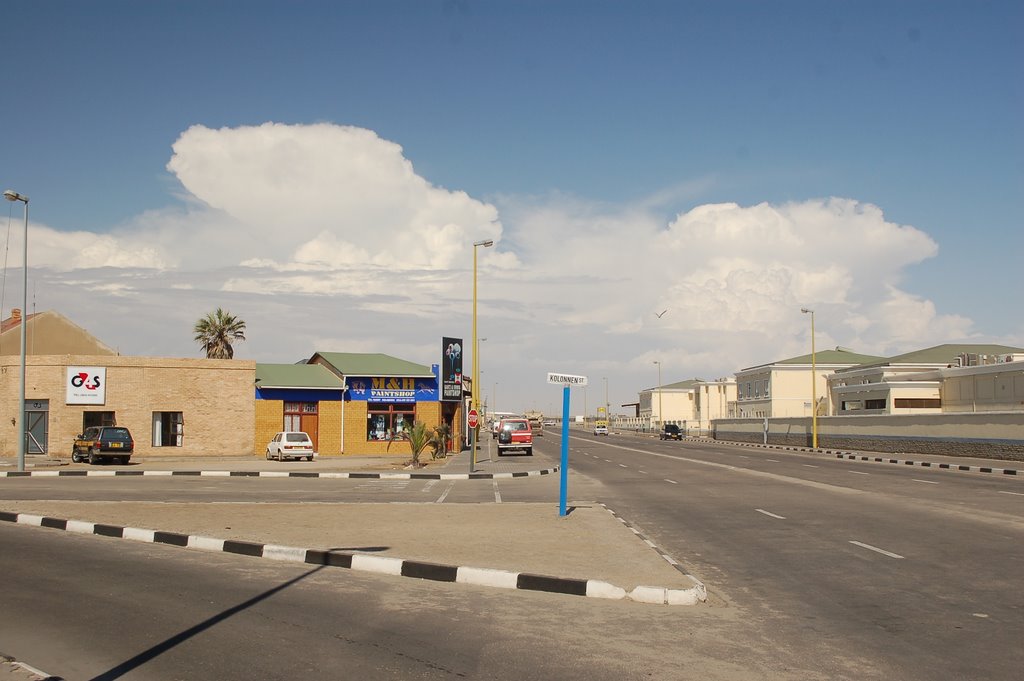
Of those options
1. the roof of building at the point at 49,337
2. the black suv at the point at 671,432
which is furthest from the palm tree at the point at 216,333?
the black suv at the point at 671,432

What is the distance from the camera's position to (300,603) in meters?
8.77

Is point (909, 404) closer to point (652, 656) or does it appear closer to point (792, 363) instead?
point (792, 363)

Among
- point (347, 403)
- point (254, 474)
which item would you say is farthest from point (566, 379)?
point (347, 403)

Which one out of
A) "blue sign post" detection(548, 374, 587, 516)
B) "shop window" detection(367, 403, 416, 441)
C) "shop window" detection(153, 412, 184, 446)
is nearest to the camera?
"blue sign post" detection(548, 374, 587, 516)

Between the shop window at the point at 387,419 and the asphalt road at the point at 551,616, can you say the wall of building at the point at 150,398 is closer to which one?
the shop window at the point at 387,419

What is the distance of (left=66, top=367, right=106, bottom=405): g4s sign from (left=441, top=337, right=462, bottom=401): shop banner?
17658mm

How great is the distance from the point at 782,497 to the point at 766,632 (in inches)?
571

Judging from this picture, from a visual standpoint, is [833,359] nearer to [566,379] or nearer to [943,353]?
[943,353]

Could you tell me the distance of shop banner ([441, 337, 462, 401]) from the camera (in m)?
45.1

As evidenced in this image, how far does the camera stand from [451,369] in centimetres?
4650

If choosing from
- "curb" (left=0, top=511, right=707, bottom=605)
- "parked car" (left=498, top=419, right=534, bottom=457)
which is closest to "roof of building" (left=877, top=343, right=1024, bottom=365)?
"parked car" (left=498, top=419, right=534, bottom=457)

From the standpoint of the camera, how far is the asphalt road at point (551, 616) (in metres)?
6.54

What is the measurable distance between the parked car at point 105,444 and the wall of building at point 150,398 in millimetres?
4092

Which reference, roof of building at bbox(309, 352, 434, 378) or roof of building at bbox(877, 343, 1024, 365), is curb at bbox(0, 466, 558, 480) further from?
roof of building at bbox(877, 343, 1024, 365)
